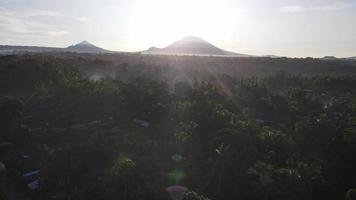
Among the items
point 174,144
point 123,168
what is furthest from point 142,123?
point 123,168

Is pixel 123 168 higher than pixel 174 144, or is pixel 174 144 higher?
pixel 123 168

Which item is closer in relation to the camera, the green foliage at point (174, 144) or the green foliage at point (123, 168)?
the green foliage at point (123, 168)

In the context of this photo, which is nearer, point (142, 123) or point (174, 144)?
point (174, 144)

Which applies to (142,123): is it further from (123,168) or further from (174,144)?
(123,168)

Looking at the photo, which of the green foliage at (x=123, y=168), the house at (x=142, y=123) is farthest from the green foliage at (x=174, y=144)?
the house at (x=142, y=123)

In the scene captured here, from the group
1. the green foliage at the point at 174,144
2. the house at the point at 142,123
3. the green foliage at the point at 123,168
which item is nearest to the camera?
the green foliage at the point at 123,168

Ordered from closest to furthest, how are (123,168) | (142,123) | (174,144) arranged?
(123,168) < (174,144) < (142,123)

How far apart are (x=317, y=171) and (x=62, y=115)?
6.81 m

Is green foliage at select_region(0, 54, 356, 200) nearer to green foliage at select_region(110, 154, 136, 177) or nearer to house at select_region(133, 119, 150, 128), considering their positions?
green foliage at select_region(110, 154, 136, 177)

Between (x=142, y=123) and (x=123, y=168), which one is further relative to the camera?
(x=142, y=123)

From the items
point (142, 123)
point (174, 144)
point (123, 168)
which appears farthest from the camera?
point (142, 123)

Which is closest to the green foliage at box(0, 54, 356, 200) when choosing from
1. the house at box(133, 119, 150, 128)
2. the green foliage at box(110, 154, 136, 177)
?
the green foliage at box(110, 154, 136, 177)

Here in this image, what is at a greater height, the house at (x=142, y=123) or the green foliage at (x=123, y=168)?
the green foliage at (x=123, y=168)

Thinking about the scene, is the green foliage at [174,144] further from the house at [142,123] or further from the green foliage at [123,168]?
the house at [142,123]
